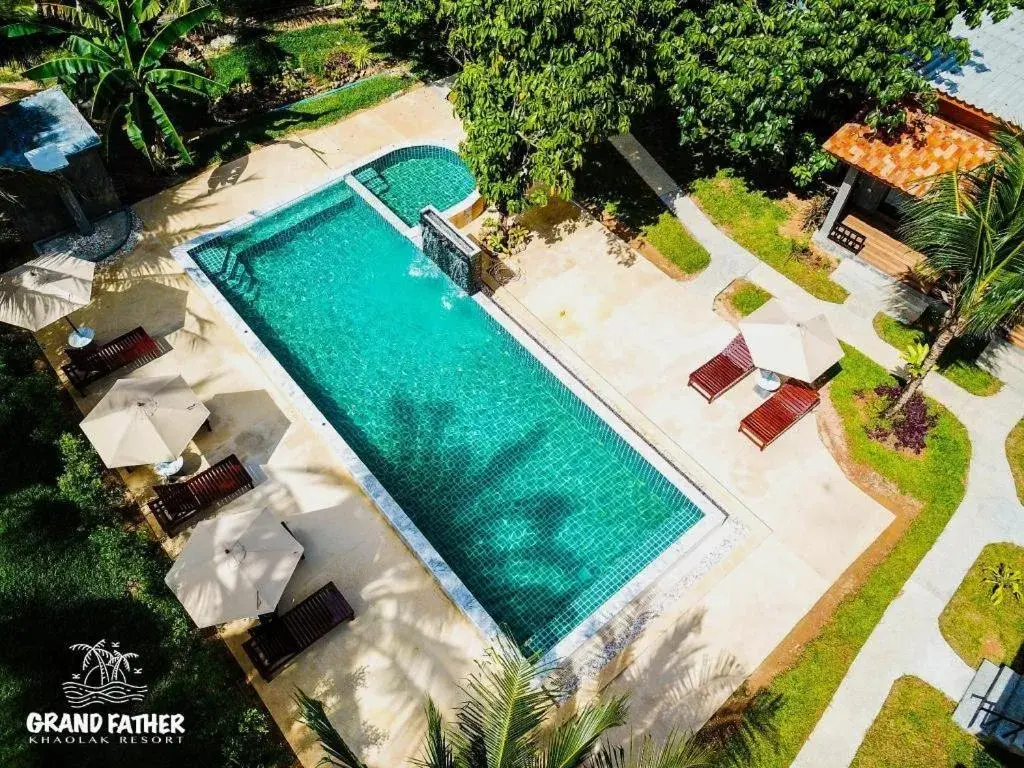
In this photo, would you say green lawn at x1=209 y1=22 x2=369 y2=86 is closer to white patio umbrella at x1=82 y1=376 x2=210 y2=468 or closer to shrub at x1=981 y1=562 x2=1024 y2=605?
white patio umbrella at x1=82 y1=376 x2=210 y2=468

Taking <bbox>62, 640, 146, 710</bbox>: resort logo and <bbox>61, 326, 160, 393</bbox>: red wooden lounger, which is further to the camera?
<bbox>61, 326, 160, 393</bbox>: red wooden lounger

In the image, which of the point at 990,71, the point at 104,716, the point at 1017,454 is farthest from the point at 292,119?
the point at 1017,454

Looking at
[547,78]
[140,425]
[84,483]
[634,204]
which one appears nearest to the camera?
[140,425]

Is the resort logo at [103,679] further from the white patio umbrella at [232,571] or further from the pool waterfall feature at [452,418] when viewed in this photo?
the pool waterfall feature at [452,418]

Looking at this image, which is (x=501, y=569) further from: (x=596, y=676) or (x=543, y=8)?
(x=543, y=8)

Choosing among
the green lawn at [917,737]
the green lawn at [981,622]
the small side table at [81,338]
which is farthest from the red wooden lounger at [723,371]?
the small side table at [81,338]

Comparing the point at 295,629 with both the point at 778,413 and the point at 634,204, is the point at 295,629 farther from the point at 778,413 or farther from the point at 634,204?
the point at 634,204

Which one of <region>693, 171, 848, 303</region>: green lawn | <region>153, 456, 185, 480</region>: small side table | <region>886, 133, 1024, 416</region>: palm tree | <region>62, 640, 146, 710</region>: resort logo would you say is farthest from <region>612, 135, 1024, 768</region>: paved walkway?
<region>153, 456, 185, 480</region>: small side table

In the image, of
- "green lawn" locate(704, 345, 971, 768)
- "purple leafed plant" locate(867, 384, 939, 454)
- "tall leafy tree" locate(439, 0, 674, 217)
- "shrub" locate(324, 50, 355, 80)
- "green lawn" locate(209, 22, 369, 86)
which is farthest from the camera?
"shrub" locate(324, 50, 355, 80)
